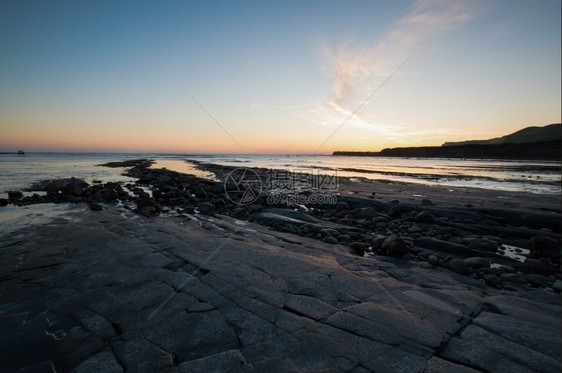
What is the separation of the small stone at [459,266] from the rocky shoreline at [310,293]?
2cm

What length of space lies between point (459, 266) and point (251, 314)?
174 inches

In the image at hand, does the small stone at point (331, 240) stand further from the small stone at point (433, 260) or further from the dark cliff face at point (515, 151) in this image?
the dark cliff face at point (515, 151)

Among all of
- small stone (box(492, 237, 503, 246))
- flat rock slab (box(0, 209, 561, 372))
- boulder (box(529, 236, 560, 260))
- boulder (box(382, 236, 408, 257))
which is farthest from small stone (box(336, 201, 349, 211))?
boulder (box(529, 236, 560, 260))

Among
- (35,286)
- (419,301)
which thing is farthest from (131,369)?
(419,301)

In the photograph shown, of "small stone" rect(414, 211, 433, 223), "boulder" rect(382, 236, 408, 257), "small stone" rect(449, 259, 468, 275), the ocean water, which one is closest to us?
"small stone" rect(449, 259, 468, 275)

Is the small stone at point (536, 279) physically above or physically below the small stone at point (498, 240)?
below

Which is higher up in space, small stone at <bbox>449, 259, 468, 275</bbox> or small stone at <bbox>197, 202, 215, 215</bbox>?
small stone at <bbox>197, 202, 215, 215</bbox>

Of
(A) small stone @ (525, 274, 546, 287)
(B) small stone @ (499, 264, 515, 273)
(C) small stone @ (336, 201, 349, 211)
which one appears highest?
(C) small stone @ (336, 201, 349, 211)

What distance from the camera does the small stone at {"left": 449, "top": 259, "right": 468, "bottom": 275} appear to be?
5070mm

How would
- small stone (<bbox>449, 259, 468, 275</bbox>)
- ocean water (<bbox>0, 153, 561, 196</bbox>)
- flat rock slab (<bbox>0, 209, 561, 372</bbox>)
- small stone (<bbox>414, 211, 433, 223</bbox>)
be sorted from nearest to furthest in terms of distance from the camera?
flat rock slab (<bbox>0, 209, 561, 372</bbox>) → small stone (<bbox>449, 259, 468, 275</bbox>) → small stone (<bbox>414, 211, 433, 223</bbox>) → ocean water (<bbox>0, 153, 561, 196</bbox>)

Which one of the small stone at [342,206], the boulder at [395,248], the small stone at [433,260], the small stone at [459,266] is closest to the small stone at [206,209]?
the small stone at [342,206]

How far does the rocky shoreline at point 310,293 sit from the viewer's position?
98.8 inches

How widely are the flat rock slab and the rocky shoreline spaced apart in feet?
0.06

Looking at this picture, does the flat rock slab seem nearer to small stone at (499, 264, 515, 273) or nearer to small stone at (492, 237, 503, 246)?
small stone at (499, 264, 515, 273)
